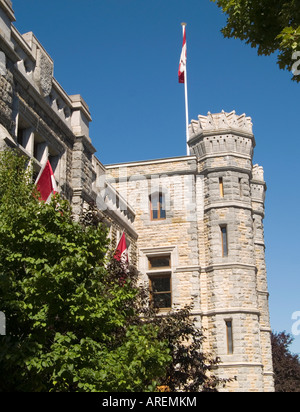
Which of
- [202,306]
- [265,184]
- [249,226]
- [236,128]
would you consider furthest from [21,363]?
[265,184]

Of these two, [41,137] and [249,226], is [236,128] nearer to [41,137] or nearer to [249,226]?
[249,226]

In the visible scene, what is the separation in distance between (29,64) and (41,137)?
2019mm

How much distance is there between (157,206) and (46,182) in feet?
42.6

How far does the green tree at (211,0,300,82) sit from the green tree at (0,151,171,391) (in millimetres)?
4421

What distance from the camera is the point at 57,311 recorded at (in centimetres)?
1011

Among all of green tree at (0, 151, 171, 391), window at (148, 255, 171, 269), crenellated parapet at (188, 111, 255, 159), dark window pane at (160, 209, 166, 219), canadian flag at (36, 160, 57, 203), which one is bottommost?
green tree at (0, 151, 171, 391)

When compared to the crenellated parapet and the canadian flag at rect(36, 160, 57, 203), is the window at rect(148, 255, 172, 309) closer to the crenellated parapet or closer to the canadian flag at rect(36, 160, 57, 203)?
the crenellated parapet

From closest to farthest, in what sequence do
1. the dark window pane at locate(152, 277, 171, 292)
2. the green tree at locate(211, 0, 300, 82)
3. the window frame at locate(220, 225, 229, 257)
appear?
the green tree at locate(211, 0, 300, 82)
the window frame at locate(220, 225, 229, 257)
the dark window pane at locate(152, 277, 171, 292)

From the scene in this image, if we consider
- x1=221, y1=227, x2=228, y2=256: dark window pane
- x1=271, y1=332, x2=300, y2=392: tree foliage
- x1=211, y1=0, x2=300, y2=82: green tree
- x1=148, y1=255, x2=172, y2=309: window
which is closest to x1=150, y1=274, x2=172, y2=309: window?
x1=148, y1=255, x2=172, y2=309: window

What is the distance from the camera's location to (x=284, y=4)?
8.39 m

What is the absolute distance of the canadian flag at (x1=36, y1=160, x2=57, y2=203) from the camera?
1535 cm

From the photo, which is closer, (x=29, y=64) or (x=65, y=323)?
(x=65, y=323)
